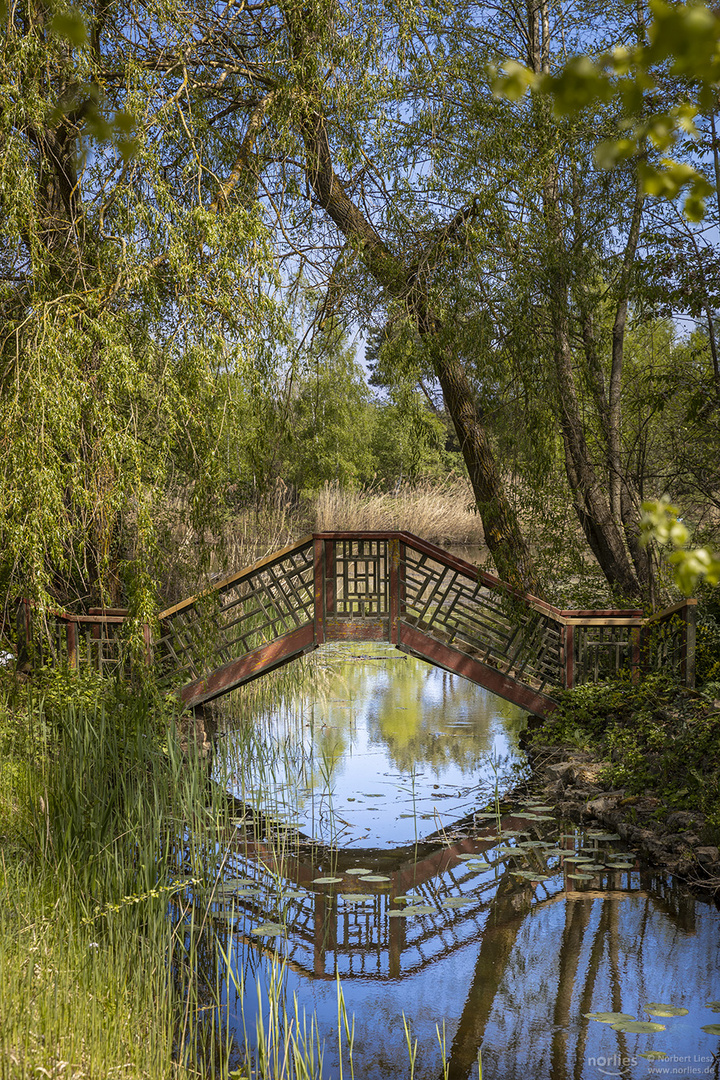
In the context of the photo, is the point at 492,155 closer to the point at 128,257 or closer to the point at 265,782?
the point at 128,257

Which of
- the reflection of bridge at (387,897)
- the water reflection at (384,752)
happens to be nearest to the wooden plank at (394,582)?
the water reflection at (384,752)

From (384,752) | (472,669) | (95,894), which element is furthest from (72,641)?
(95,894)

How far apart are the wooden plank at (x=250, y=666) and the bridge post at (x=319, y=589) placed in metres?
0.07

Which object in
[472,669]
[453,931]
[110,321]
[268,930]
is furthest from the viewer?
[472,669]

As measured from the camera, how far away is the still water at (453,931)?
3.44 m

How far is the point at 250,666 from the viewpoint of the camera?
24.3 ft

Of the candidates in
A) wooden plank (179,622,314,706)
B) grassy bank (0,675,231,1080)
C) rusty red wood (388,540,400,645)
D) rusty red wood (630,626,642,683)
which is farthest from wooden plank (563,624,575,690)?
grassy bank (0,675,231,1080)

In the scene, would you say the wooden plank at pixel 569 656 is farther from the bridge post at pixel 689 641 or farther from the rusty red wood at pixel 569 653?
the bridge post at pixel 689 641

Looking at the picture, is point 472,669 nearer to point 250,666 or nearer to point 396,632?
point 396,632

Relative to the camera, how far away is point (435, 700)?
406 inches

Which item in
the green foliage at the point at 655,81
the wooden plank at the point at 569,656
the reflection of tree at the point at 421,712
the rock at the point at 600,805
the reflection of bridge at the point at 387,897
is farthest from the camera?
the reflection of tree at the point at 421,712

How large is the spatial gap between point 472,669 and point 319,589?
1.36 metres

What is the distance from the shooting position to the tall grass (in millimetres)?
14203

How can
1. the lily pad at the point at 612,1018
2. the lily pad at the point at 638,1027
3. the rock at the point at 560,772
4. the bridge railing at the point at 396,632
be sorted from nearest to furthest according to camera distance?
1. the lily pad at the point at 638,1027
2. the lily pad at the point at 612,1018
3. the rock at the point at 560,772
4. the bridge railing at the point at 396,632
